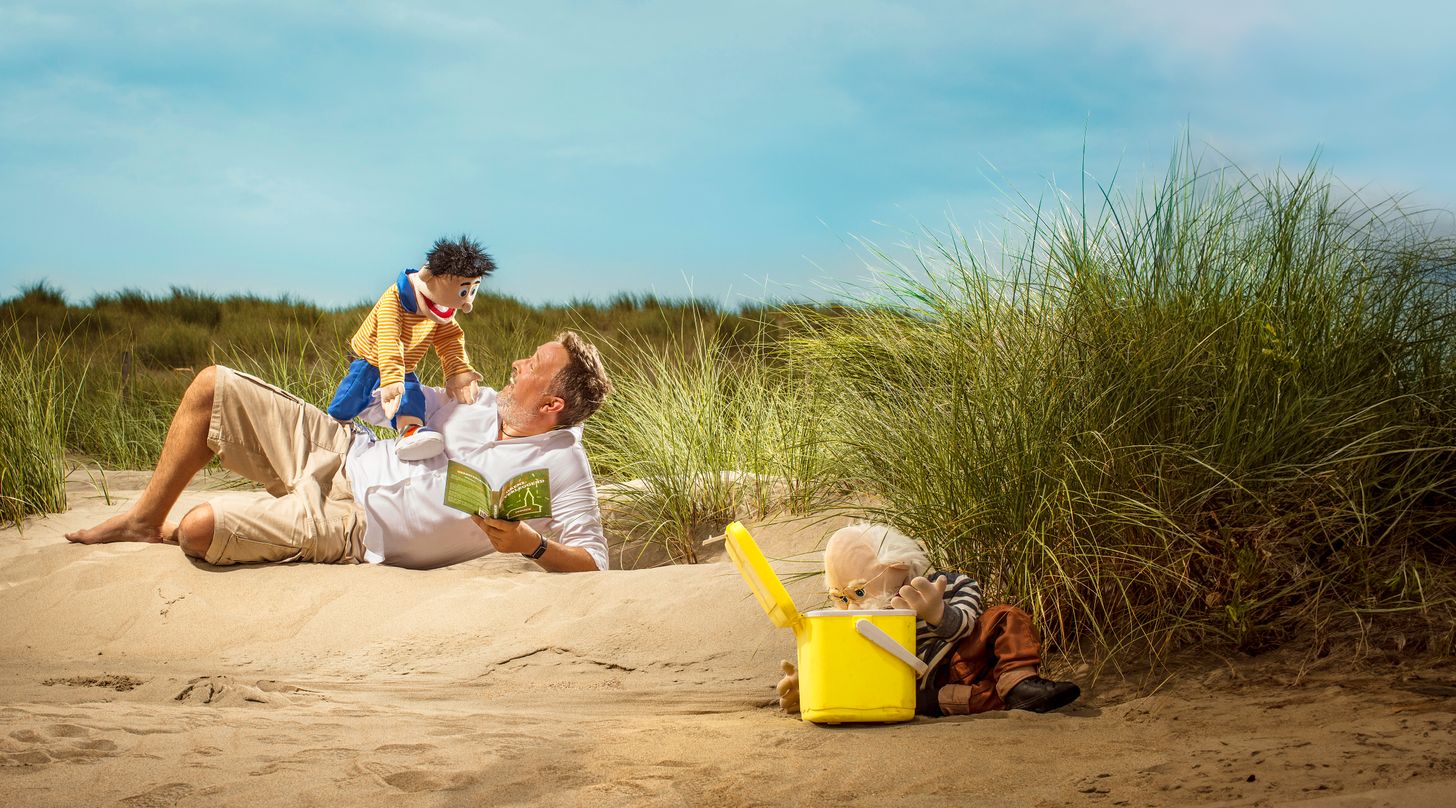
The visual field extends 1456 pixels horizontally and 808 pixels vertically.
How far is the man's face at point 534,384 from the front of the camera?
4.66 metres

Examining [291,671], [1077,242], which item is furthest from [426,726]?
[1077,242]

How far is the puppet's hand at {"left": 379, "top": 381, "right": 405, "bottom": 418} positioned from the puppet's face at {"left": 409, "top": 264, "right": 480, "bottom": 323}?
14.2 inches

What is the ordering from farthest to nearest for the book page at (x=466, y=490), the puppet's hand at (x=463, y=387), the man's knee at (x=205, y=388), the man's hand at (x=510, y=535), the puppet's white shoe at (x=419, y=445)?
the puppet's hand at (x=463, y=387), the man's knee at (x=205, y=388), the puppet's white shoe at (x=419, y=445), the man's hand at (x=510, y=535), the book page at (x=466, y=490)

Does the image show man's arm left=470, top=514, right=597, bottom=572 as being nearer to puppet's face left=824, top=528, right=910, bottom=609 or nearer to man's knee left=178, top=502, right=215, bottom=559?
man's knee left=178, top=502, right=215, bottom=559

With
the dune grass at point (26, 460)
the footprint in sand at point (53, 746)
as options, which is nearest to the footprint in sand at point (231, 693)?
the footprint in sand at point (53, 746)

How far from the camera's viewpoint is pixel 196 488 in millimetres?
7008

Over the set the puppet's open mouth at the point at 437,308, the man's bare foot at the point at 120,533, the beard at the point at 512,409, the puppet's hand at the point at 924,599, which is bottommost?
the puppet's hand at the point at 924,599

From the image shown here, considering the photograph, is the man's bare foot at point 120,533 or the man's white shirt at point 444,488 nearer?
the man's white shirt at point 444,488

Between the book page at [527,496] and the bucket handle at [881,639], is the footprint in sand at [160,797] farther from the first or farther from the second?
the book page at [527,496]

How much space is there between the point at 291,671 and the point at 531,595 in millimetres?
850

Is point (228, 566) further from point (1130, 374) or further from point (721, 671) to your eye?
point (1130, 374)

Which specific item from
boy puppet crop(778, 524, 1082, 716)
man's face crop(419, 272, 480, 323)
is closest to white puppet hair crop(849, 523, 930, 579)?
boy puppet crop(778, 524, 1082, 716)

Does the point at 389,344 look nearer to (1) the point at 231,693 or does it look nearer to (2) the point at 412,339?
(2) the point at 412,339

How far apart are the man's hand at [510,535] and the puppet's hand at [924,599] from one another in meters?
1.70
